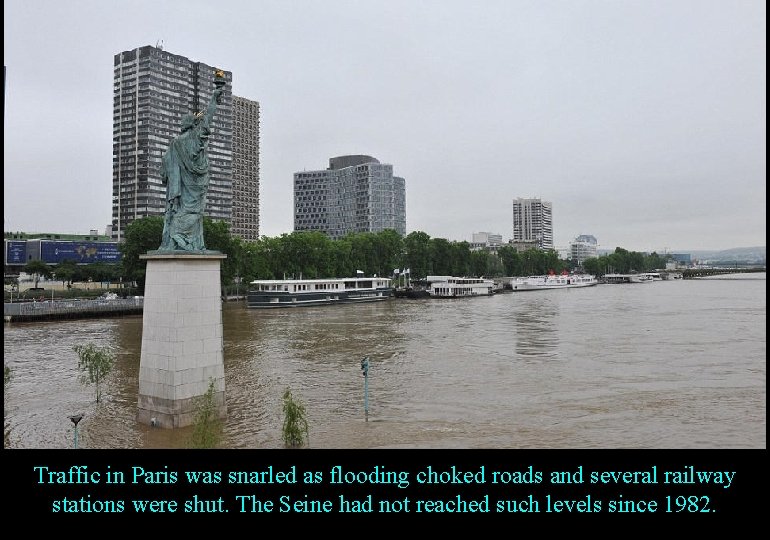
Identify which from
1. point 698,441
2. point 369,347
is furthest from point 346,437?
point 369,347

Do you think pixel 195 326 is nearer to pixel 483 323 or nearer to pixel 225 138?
pixel 483 323

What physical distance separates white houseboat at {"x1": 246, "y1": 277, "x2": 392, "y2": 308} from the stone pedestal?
56.9 meters

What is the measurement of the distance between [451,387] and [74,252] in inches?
4506

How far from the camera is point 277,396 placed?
2322cm

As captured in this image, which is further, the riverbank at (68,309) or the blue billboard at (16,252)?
the blue billboard at (16,252)

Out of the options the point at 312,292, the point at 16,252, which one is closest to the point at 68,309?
the point at 312,292

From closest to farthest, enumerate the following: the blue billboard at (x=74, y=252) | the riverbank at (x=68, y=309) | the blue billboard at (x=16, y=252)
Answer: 1. the riverbank at (x=68, y=309)
2. the blue billboard at (x=16, y=252)
3. the blue billboard at (x=74, y=252)

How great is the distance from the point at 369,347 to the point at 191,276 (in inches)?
880

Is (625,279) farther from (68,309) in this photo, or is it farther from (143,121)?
(68,309)

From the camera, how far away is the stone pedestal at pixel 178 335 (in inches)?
650

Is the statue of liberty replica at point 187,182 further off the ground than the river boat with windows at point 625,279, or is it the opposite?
the statue of liberty replica at point 187,182

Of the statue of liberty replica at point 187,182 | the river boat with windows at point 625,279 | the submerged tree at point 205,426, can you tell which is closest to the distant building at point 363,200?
the river boat with windows at point 625,279

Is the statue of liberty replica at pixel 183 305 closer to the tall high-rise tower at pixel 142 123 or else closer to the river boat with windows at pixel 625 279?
the tall high-rise tower at pixel 142 123

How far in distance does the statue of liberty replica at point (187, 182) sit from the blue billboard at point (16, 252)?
116 m
